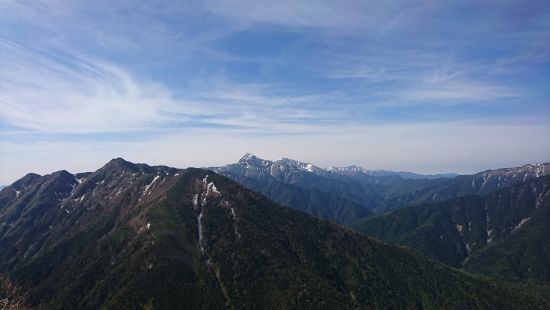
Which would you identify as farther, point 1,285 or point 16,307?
point 1,285

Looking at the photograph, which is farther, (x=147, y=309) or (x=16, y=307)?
(x=147, y=309)

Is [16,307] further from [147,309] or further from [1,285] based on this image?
[147,309]

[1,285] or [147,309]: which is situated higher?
[1,285]

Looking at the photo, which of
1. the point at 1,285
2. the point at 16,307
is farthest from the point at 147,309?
the point at 1,285
